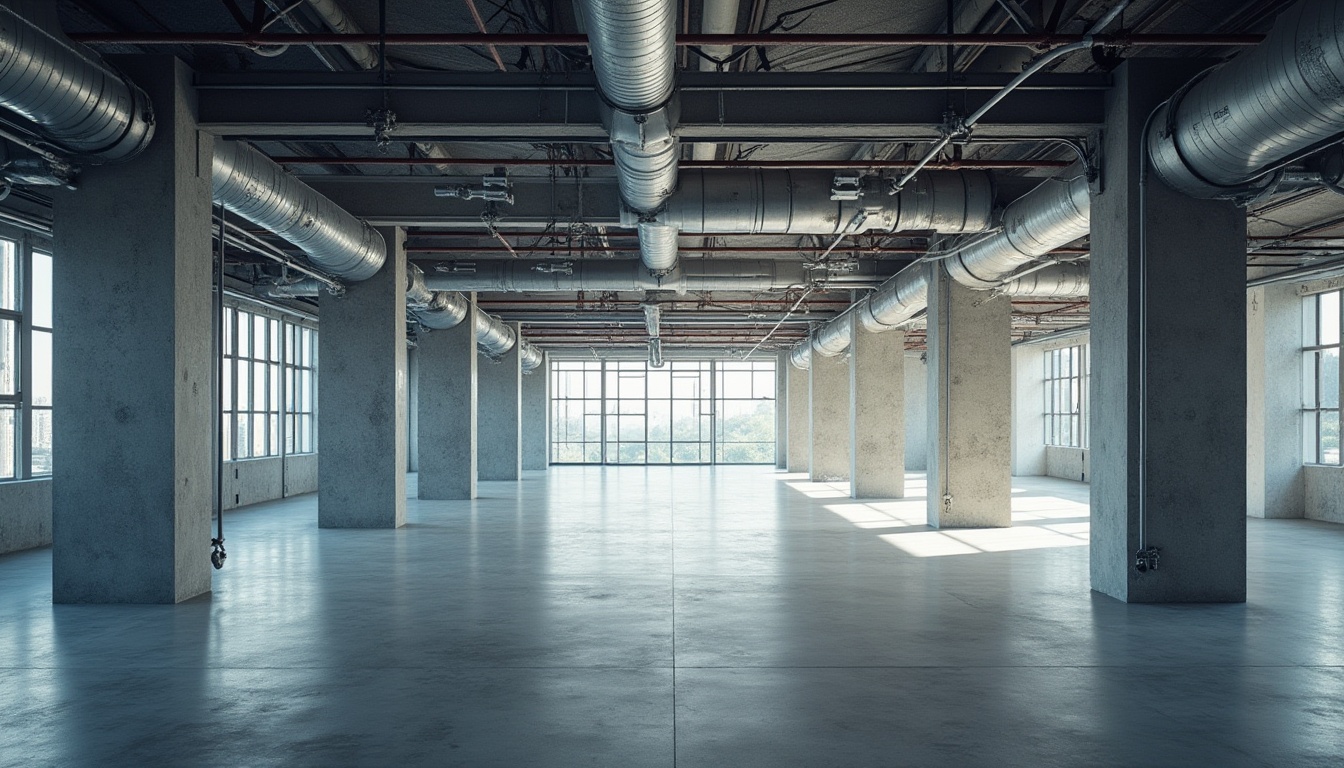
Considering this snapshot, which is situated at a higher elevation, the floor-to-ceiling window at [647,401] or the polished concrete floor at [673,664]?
the floor-to-ceiling window at [647,401]

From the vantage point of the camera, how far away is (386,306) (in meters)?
14.8

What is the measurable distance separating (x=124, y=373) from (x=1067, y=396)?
2863 centimetres

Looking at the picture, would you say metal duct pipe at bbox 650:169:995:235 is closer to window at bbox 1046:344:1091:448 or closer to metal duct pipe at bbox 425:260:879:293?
metal duct pipe at bbox 425:260:879:293

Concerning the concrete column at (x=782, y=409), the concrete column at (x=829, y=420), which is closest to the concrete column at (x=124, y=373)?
the concrete column at (x=829, y=420)

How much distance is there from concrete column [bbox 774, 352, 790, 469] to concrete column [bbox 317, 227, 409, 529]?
21158 mm

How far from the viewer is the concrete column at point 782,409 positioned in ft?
114

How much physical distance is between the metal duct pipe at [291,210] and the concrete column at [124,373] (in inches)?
29.4

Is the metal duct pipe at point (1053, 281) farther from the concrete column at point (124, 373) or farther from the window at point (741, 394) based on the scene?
the window at point (741, 394)

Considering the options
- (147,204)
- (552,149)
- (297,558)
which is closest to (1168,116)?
(552,149)

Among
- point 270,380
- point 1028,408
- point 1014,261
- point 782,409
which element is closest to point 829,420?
point 782,409

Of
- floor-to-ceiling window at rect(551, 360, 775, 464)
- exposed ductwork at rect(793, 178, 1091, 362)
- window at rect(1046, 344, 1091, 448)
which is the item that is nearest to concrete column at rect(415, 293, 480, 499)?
exposed ductwork at rect(793, 178, 1091, 362)

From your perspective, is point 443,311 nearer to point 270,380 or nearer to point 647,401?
point 270,380

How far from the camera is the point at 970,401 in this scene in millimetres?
15117

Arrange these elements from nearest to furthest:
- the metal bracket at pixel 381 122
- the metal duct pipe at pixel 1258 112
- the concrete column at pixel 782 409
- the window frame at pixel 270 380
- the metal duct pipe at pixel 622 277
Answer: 1. the metal duct pipe at pixel 1258 112
2. the metal bracket at pixel 381 122
3. the metal duct pipe at pixel 622 277
4. the window frame at pixel 270 380
5. the concrete column at pixel 782 409
